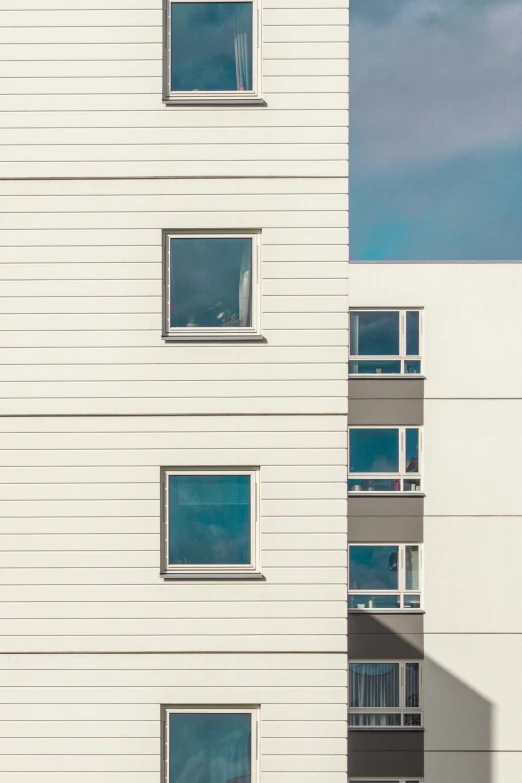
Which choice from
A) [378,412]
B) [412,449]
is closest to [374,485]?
[412,449]

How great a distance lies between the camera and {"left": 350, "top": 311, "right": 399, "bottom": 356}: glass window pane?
17391 mm

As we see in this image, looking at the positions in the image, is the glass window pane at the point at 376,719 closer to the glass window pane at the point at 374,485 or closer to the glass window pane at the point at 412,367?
the glass window pane at the point at 374,485

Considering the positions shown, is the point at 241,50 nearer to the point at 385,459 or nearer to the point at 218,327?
Result: the point at 218,327

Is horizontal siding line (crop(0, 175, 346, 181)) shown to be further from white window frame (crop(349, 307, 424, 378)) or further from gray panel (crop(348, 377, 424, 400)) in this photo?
gray panel (crop(348, 377, 424, 400))

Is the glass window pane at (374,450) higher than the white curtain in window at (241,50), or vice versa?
the white curtain in window at (241,50)

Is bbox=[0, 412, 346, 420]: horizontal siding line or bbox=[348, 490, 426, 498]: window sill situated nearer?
bbox=[0, 412, 346, 420]: horizontal siding line

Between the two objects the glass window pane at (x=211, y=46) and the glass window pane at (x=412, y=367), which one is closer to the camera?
the glass window pane at (x=211, y=46)

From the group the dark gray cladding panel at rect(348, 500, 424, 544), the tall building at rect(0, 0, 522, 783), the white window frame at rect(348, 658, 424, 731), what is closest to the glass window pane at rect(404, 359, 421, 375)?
the dark gray cladding panel at rect(348, 500, 424, 544)

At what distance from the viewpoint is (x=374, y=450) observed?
56.9 ft

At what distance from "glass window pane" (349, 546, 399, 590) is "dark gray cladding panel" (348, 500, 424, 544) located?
272 millimetres

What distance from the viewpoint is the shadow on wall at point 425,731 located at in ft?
55.2

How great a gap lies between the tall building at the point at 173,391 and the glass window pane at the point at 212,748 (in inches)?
0.9

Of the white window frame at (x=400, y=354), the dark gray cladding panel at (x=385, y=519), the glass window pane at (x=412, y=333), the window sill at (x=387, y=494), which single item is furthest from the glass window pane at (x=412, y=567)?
the glass window pane at (x=412, y=333)

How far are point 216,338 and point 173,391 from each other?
0.69 m
